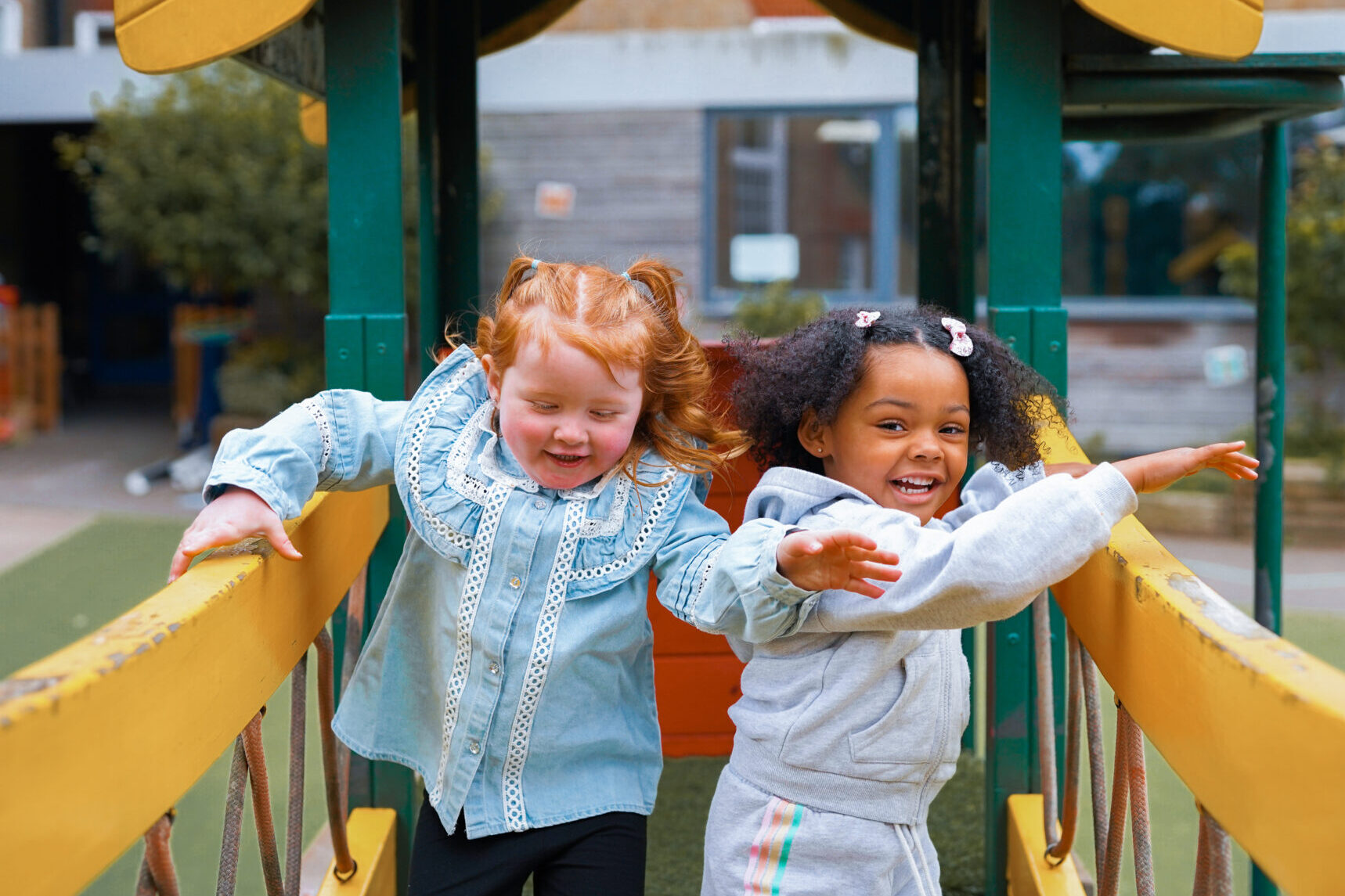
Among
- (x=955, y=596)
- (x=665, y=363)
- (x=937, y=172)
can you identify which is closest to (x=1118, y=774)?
(x=955, y=596)

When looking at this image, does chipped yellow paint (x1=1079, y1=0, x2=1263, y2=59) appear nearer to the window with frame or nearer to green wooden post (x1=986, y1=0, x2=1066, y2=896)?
green wooden post (x1=986, y1=0, x2=1066, y2=896)

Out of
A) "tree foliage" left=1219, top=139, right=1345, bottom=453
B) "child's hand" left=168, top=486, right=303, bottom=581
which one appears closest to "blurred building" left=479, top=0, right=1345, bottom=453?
"tree foliage" left=1219, top=139, right=1345, bottom=453

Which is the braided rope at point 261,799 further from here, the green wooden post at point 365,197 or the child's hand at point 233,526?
the green wooden post at point 365,197

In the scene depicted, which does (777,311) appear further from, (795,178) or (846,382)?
(846,382)

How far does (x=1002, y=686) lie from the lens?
212cm

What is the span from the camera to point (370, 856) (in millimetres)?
2092

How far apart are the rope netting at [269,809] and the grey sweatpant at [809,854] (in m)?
0.53

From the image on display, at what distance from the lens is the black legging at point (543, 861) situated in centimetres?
164

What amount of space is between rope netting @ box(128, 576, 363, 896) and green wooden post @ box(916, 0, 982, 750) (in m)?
1.57

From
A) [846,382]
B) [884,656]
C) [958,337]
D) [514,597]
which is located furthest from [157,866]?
[958,337]

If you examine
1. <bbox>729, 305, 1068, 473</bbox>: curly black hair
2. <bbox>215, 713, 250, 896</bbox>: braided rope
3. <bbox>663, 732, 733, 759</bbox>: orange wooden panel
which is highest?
<bbox>729, 305, 1068, 473</bbox>: curly black hair

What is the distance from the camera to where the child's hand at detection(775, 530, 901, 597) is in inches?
49.7

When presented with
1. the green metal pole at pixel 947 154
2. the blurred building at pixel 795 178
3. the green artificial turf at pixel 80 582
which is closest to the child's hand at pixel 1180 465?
the green metal pole at pixel 947 154

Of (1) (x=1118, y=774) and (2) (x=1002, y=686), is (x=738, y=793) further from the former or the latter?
(2) (x=1002, y=686)
